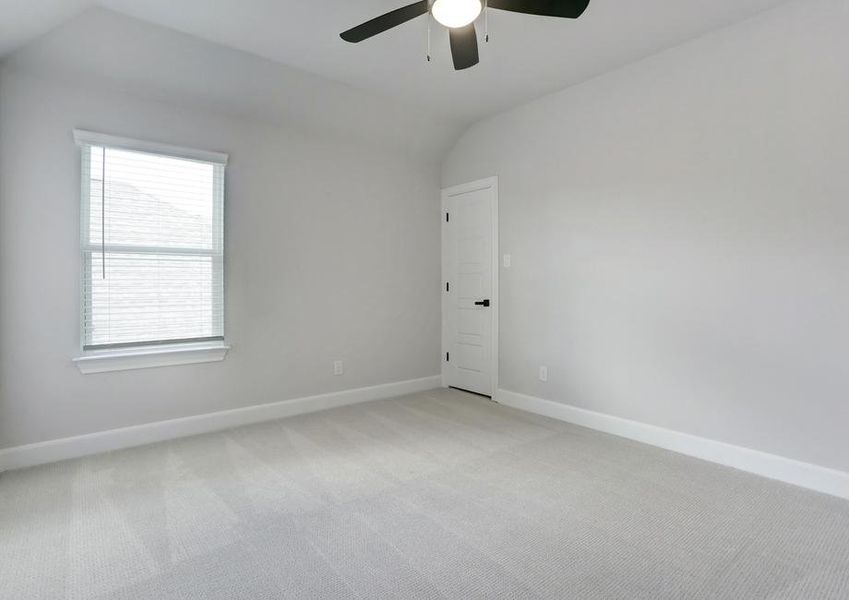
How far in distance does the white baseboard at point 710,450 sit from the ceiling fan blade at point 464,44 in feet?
8.96

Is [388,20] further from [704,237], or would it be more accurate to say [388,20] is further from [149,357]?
[149,357]

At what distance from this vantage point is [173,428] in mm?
3223

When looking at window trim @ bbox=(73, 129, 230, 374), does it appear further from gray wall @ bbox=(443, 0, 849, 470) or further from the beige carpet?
gray wall @ bbox=(443, 0, 849, 470)

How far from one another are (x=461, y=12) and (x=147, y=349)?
9.84 ft

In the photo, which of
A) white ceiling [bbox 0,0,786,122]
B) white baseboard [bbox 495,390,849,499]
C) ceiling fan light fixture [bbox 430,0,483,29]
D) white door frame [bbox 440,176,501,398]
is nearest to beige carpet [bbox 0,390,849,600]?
white baseboard [bbox 495,390,849,499]

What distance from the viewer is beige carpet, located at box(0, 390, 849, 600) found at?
1659mm

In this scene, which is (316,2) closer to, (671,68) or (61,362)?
(671,68)

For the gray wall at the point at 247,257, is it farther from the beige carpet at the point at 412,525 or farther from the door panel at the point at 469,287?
the beige carpet at the point at 412,525

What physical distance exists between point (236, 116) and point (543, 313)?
3057mm

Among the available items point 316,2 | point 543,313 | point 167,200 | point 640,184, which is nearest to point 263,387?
point 167,200

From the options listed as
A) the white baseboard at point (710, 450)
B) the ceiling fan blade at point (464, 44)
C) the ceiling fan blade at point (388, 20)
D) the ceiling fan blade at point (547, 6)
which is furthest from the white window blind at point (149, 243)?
the white baseboard at point (710, 450)

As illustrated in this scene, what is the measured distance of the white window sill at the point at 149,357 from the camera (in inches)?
115

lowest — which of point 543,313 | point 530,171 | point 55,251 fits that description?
point 543,313

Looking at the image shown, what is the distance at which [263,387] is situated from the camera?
3666 millimetres
